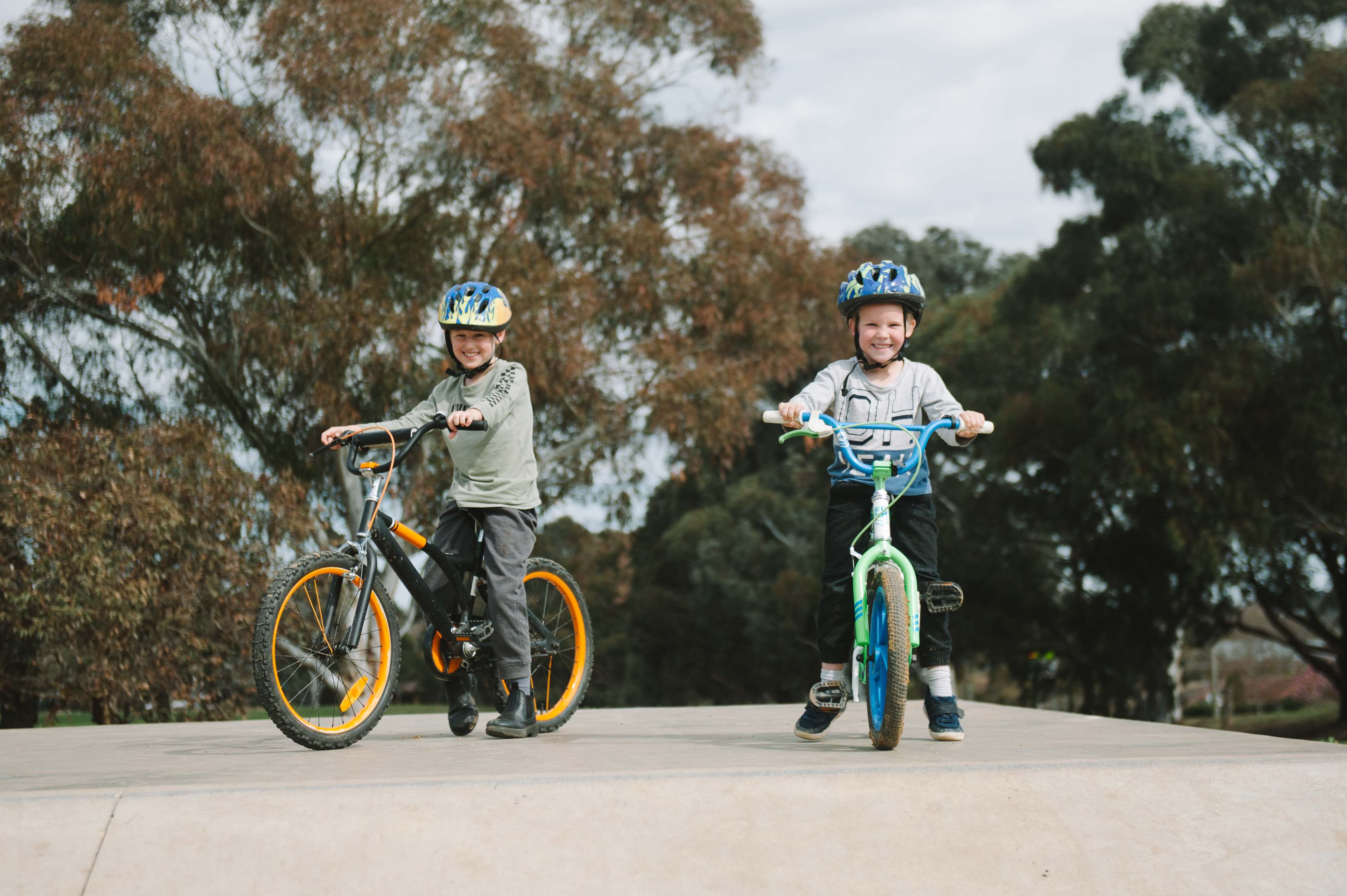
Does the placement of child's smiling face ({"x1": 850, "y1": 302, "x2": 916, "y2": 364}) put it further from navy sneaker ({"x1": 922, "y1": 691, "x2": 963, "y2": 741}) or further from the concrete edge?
the concrete edge

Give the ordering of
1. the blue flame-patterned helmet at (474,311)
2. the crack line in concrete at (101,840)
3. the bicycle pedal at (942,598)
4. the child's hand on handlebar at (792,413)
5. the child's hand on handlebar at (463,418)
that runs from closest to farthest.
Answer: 1. the crack line in concrete at (101,840)
2. the child's hand on handlebar at (792,413)
3. the bicycle pedal at (942,598)
4. the child's hand on handlebar at (463,418)
5. the blue flame-patterned helmet at (474,311)

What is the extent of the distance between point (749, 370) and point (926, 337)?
10.7 metres

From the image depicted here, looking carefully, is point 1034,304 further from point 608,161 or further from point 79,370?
point 79,370

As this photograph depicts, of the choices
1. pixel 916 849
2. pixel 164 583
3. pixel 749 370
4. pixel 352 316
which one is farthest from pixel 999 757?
pixel 749 370

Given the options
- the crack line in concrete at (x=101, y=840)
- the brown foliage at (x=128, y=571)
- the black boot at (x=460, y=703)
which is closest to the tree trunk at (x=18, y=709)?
the brown foliage at (x=128, y=571)

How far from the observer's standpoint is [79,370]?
14461mm

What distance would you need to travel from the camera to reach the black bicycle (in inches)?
150

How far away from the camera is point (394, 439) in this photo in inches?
165

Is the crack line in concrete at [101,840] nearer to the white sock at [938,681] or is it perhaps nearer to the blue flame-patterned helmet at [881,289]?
the white sock at [938,681]

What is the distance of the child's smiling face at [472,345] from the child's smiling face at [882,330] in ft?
4.52

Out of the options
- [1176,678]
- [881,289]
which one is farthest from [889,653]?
[1176,678]

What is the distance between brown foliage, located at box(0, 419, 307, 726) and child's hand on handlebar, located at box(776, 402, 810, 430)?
8023 millimetres

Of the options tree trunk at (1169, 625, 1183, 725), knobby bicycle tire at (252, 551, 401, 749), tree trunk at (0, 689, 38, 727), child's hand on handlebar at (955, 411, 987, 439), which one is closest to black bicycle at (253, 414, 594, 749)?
knobby bicycle tire at (252, 551, 401, 749)

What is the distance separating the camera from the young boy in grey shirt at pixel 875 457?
4.10 meters
